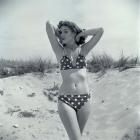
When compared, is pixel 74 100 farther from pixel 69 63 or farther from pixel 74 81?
pixel 69 63

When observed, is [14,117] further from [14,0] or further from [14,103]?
[14,0]

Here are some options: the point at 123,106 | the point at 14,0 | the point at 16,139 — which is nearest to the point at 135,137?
the point at 123,106

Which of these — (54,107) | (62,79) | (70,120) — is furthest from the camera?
(54,107)

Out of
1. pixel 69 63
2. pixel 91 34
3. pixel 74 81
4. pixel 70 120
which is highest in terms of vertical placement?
pixel 91 34

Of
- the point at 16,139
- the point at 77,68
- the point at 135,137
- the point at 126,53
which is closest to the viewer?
the point at 77,68

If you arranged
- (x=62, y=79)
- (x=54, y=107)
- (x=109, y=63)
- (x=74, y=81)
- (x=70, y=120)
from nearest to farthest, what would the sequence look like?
(x=70, y=120), (x=74, y=81), (x=62, y=79), (x=54, y=107), (x=109, y=63)

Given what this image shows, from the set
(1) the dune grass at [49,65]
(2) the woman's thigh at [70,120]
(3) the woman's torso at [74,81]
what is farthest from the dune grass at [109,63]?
(2) the woman's thigh at [70,120]

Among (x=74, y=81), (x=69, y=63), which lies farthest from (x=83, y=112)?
(x=69, y=63)

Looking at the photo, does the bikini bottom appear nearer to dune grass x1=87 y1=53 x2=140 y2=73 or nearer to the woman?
the woman

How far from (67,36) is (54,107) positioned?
2.56 m

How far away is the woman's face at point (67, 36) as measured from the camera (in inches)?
112

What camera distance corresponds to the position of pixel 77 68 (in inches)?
111

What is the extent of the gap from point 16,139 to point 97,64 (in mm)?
1943

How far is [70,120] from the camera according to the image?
267 cm
